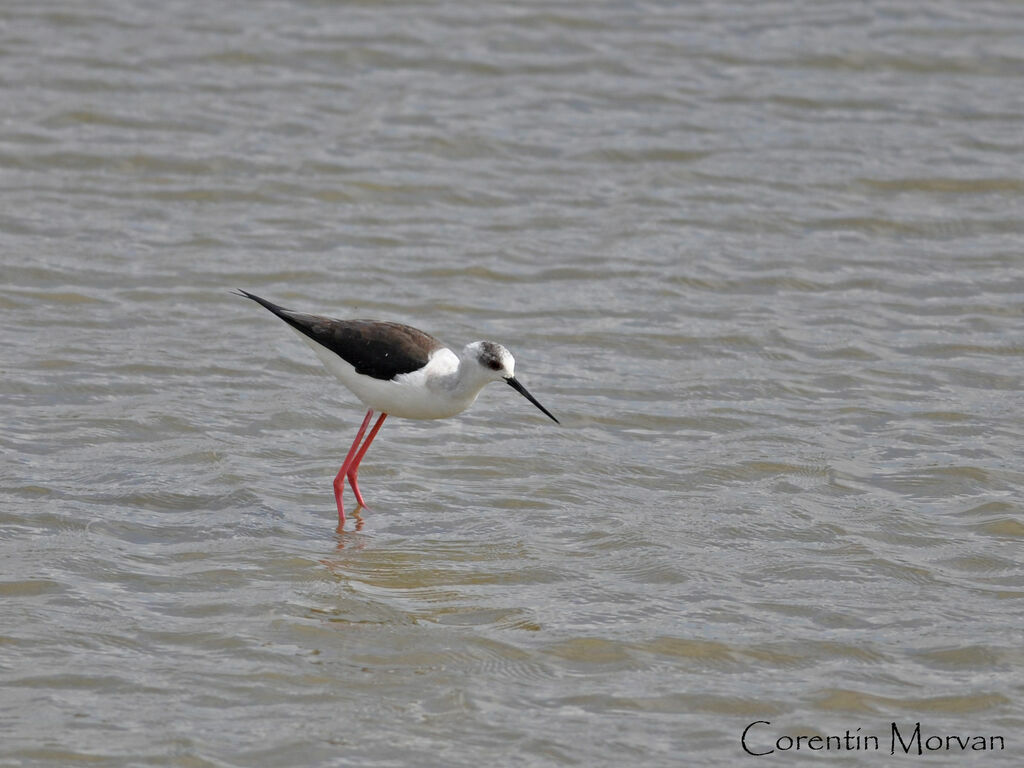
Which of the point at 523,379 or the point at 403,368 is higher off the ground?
the point at 403,368

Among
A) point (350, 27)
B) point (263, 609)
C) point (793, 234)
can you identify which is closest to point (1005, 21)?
point (793, 234)

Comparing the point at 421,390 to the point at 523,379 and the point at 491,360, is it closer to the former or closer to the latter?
the point at 491,360

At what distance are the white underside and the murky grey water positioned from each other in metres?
0.48

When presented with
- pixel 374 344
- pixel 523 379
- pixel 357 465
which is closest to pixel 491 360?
pixel 374 344

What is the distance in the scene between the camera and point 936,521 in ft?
24.0

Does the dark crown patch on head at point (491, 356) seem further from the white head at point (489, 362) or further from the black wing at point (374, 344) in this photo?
the black wing at point (374, 344)

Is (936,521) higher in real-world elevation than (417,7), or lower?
lower

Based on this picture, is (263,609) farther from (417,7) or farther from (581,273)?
(417,7)

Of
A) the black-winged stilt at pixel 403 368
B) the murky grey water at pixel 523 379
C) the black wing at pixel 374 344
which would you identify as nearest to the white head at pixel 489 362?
the black-winged stilt at pixel 403 368

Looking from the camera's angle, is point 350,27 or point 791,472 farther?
point 350,27

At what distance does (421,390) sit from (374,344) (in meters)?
0.33

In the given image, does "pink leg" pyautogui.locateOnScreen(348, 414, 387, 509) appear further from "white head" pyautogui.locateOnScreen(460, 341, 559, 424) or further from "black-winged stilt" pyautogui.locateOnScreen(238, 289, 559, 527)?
"white head" pyautogui.locateOnScreen(460, 341, 559, 424)

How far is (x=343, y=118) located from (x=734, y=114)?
3236mm

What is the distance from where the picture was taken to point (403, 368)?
7.53m
